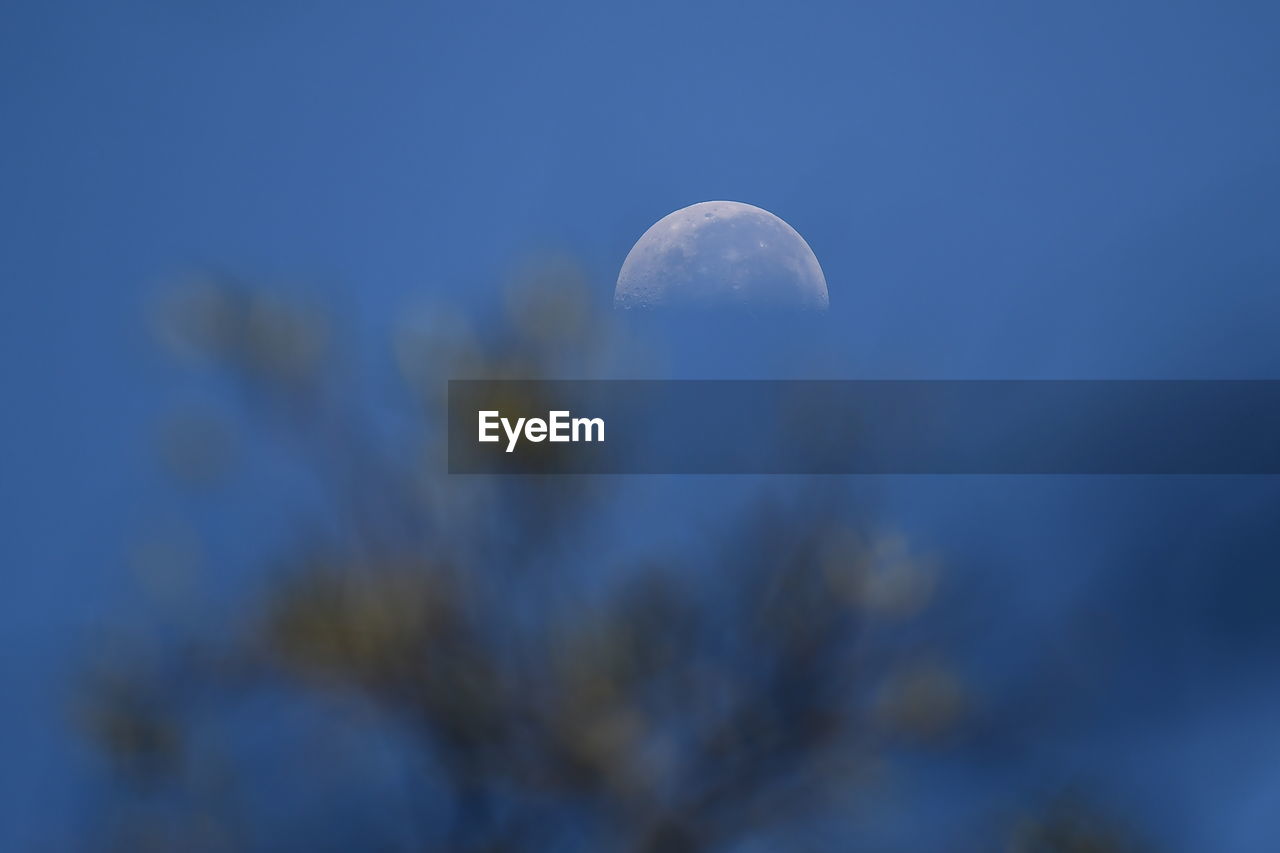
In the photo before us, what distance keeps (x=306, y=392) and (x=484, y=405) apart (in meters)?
0.70

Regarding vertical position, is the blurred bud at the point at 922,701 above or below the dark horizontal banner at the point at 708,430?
below

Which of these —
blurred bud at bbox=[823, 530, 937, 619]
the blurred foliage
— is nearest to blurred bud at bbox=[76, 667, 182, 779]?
the blurred foliage

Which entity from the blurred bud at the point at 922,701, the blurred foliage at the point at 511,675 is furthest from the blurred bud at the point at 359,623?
the blurred bud at the point at 922,701

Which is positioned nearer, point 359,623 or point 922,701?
point 359,623

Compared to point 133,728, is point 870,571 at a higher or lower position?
higher

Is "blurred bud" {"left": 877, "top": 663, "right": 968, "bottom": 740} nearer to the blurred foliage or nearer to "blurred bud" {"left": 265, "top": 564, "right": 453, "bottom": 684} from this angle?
the blurred foliage

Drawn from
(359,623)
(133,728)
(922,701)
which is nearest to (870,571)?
(922,701)

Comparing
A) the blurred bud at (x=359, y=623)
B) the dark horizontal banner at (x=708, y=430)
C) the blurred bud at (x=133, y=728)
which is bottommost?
the blurred bud at (x=133, y=728)

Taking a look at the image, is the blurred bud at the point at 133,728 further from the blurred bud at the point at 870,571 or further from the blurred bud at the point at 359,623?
the blurred bud at the point at 870,571

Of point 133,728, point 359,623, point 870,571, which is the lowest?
point 133,728

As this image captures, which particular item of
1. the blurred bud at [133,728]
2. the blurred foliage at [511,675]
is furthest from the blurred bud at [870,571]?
the blurred bud at [133,728]

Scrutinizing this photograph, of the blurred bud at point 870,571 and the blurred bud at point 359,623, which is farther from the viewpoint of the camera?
the blurred bud at point 870,571

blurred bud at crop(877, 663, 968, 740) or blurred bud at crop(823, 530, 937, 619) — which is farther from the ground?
blurred bud at crop(823, 530, 937, 619)

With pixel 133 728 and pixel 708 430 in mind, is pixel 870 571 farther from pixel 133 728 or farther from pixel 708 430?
pixel 133 728
